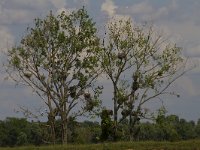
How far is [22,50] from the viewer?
147ft

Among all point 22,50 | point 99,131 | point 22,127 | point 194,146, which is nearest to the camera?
point 194,146

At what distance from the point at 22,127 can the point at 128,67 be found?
5727 centimetres

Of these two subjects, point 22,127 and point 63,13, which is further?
point 22,127

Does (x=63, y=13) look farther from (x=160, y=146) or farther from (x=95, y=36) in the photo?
(x=160, y=146)

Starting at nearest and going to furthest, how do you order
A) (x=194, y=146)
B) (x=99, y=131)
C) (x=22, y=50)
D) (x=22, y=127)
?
(x=194, y=146) < (x=22, y=50) < (x=99, y=131) < (x=22, y=127)

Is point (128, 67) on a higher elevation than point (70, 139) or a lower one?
higher

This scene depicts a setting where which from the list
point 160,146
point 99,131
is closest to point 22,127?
point 99,131

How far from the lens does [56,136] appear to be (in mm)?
46812

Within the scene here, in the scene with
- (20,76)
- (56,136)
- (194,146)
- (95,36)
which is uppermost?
(95,36)

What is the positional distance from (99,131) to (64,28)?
30.4 feet

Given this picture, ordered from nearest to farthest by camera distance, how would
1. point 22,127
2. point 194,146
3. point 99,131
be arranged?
point 194,146
point 99,131
point 22,127

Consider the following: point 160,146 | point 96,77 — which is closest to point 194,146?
point 160,146

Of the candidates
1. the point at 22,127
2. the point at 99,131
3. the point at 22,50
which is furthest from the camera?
the point at 22,127

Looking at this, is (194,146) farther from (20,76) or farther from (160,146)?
(20,76)
